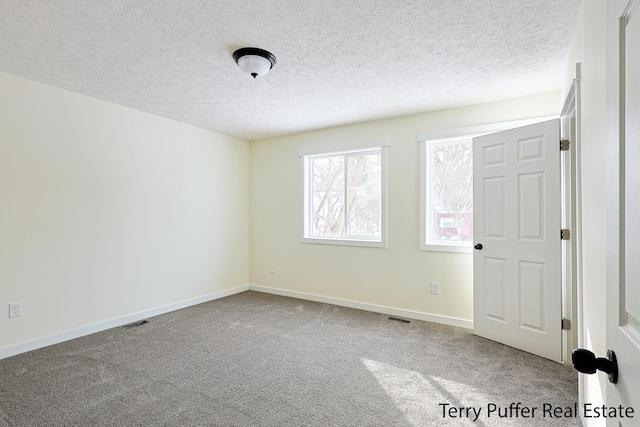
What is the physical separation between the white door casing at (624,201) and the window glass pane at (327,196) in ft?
13.0

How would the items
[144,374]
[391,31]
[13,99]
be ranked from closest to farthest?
[391,31], [144,374], [13,99]

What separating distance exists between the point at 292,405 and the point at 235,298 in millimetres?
2892

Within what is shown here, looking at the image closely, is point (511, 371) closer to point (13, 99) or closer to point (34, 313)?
point (34, 313)

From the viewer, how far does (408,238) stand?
4012mm

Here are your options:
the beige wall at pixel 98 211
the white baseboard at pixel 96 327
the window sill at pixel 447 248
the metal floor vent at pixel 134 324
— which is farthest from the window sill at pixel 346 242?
the metal floor vent at pixel 134 324

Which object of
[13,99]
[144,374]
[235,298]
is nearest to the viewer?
[144,374]

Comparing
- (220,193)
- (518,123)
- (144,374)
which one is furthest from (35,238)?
(518,123)

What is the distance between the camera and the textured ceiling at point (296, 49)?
2.01m

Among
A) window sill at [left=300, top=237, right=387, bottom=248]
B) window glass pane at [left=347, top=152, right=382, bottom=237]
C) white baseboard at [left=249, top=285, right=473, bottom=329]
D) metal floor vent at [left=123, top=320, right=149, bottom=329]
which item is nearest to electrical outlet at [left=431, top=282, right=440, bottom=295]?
white baseboard at [left=249, top=285, right=473, bottom=329]

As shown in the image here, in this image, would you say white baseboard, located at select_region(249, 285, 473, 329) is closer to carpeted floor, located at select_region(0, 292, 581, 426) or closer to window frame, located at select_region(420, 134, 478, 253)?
carpeted floor, located at select_region(0, 292, 581, 426)

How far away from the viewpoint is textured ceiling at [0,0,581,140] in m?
2.01

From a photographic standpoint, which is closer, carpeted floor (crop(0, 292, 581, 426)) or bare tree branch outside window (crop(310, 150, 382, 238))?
carpeted floor (crop(0, 292, 581, 426))

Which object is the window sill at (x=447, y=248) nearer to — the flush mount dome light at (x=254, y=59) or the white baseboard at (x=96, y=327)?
the flush mount dome light at (x=254, y=59)

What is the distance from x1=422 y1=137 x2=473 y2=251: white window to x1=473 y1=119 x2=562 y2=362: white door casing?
0.39 m
